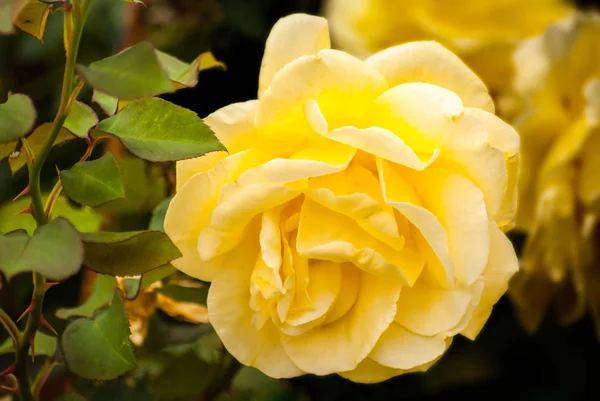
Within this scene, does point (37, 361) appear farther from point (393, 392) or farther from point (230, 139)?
point (393, 392)

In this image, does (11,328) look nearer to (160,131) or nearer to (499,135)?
(160,131)

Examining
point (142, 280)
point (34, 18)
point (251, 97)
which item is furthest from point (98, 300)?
point (251, 97)

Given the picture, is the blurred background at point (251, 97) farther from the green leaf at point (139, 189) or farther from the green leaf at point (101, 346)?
the green leaf at point (101, 346)

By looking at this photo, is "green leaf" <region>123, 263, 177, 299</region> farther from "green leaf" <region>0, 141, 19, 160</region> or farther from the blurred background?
the blurred background

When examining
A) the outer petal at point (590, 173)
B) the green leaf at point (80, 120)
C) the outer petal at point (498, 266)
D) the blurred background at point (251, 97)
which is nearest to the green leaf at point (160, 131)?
the green leaf at point (80, 120)

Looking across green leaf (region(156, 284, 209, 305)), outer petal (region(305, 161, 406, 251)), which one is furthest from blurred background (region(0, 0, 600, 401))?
outer petal (region(305, 161, 406, 251))

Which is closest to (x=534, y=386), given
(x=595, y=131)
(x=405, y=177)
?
(x=595, y=131)
